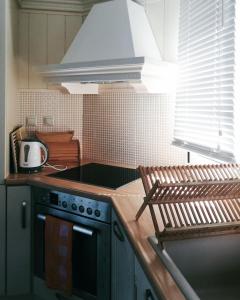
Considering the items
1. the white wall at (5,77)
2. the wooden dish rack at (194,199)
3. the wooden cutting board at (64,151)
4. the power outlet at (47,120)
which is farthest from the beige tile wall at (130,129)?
the wooden dish rack at (194,199)

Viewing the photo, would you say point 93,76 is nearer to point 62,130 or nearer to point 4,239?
point 62,130

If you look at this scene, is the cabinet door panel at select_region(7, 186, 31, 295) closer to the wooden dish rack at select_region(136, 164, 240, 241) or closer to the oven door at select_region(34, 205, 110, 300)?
the oven door at select_region(34, 205, 110, 300)

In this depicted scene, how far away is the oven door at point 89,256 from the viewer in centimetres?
169

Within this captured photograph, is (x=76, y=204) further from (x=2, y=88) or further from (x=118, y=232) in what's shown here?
(x=2, y=88)

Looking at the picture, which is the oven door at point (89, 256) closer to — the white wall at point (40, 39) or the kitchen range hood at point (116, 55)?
the kitchen range hood at point (116, 55)

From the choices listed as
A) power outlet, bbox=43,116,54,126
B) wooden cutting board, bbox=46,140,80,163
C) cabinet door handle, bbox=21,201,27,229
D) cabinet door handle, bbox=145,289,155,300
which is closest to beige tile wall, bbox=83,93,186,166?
wooden cutting board, bbox=46,140,80,163

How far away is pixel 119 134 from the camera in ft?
7.95

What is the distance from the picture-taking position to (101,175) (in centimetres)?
207

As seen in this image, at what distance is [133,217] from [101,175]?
80 cm

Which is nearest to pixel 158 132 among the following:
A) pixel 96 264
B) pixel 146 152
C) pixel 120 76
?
pixel 146 152

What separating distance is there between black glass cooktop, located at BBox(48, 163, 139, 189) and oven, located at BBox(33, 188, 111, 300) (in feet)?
0.50

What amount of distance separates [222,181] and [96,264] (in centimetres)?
→ 97

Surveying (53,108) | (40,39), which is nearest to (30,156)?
(53,108)

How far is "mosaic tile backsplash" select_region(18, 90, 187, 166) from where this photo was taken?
225 centimetres
